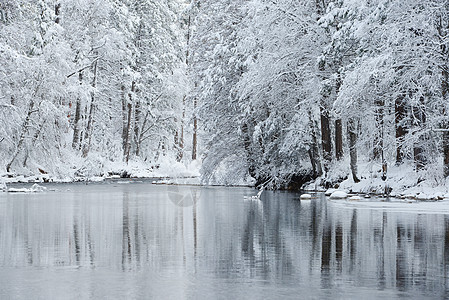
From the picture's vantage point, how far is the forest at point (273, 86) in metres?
22.2

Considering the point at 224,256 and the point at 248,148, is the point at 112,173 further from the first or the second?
the point at 224,256

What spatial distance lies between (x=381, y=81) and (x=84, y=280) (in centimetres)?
1773

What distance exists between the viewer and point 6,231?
→ 12.4 m

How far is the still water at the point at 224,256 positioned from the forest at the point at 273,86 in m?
7.46

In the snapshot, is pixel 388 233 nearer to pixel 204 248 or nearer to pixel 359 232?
pixel 359 232

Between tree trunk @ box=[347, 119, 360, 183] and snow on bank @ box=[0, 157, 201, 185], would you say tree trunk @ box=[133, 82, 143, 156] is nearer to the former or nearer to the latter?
snow on bank @ box=[0, 157, 201, 185]

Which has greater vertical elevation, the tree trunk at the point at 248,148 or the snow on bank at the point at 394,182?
the tree trunk at the point at 248,148

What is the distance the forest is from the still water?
7461 millimetres

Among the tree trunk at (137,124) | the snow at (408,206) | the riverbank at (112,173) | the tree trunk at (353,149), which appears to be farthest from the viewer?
the tree trunk at (137,124)

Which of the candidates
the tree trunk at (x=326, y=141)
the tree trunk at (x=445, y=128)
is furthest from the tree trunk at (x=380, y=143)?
the tree trunk at (x=326, y=141)

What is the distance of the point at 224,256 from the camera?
915 cm

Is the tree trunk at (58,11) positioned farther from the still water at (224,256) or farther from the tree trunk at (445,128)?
the still water at (224,256)

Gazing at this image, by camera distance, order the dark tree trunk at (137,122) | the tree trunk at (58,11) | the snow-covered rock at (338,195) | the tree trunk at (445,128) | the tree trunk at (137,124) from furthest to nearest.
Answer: the dark tree trunk at (137,122) → the tree trunk at (137,124) → the tree trunk at (58,11) → the snow-covered rock at (338,195) → the tree trunk at (445,128)

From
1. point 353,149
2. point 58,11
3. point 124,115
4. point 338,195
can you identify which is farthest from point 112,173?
point 338,195
